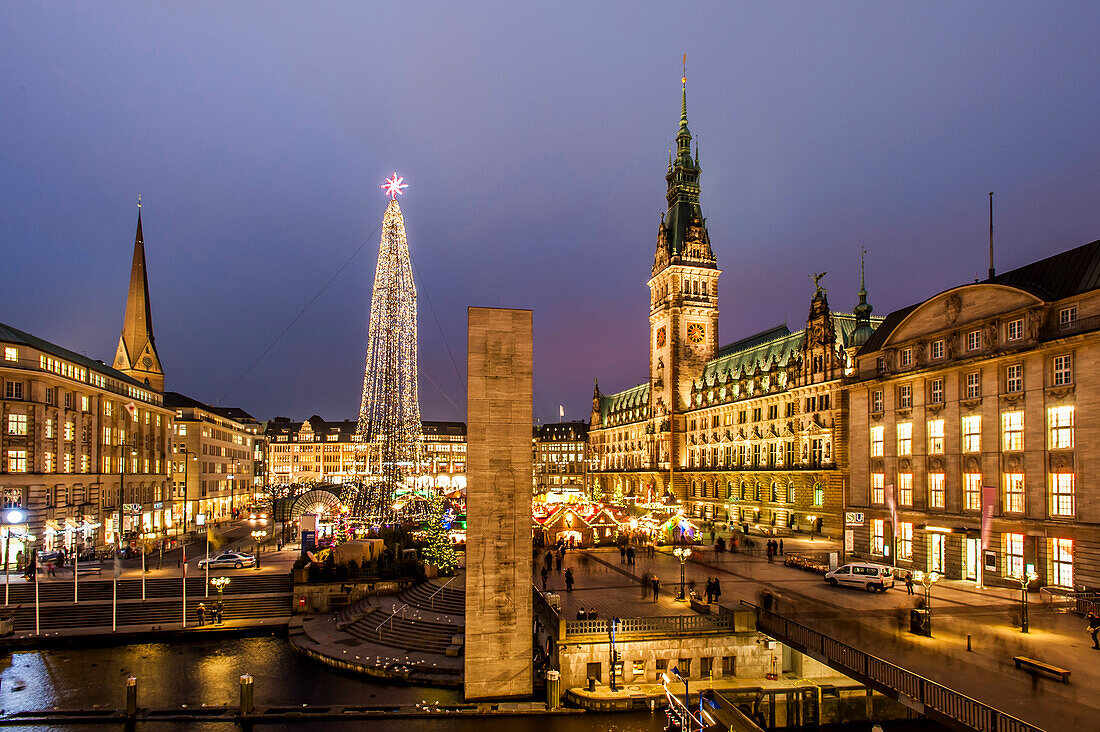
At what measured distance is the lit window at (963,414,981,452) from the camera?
4678 centimetres

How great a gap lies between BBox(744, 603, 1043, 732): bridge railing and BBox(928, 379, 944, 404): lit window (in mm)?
28421

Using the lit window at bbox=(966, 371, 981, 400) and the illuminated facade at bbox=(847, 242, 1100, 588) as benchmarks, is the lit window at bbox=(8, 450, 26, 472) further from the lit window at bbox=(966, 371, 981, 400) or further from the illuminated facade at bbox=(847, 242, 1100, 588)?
the lit window at bbox=(966, 371, 981, 400)

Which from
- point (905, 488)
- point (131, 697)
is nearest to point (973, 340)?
point (905, 488)

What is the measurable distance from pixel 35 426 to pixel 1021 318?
7225 cm

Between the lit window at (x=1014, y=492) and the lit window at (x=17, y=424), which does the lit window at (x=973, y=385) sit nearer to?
the lit window at (x=1014, y=492)

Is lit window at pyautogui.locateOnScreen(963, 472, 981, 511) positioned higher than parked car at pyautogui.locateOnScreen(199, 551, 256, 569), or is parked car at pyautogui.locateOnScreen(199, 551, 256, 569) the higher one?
lit window at pyautogui.locateOnScreen(963, 472, 981, 511)

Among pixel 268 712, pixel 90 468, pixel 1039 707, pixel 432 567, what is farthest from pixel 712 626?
pixel 90 468

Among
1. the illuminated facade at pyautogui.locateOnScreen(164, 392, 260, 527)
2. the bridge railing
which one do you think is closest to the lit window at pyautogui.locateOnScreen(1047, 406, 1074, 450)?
the bridge railing

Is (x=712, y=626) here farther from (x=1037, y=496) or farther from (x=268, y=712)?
(x=1037, y=496)

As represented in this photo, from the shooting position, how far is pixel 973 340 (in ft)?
156

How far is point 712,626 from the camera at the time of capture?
1196 inches

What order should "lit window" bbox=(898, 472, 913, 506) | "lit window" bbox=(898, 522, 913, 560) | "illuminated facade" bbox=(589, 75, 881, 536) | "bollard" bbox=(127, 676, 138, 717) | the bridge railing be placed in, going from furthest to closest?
1. "illuminated facade" bbox=(589, 75, 881, 536)
2. "lit window" bbox=(898, 472, 913, 506)
3. "lit window" bbox=(898, 522, 913, 560)
4. "bollard" bbox=(127, 676, 138, 717)
5. the bridge railing

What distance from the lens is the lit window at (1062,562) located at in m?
39.3

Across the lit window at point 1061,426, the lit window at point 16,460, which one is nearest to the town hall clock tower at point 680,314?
the lit window at point 1061,426
